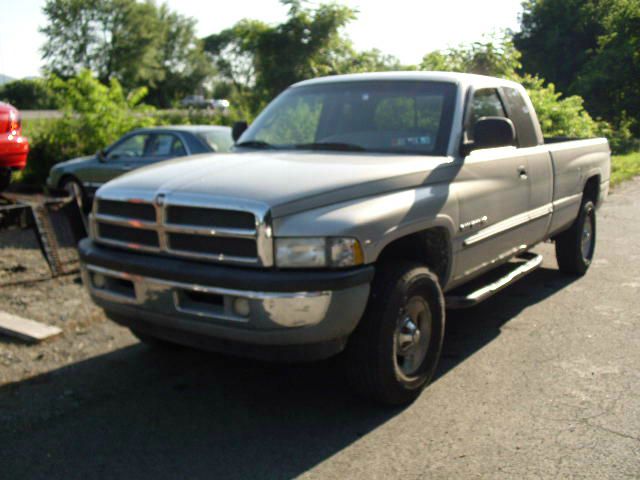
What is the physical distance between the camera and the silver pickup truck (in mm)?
3547

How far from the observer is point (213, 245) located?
3715 millimetres

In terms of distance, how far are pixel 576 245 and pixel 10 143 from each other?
18.4 feet

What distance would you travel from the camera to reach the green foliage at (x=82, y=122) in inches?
576

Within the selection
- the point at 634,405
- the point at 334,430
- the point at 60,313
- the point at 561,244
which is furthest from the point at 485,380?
the point at 60,313

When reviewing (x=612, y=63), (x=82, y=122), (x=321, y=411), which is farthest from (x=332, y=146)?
(x=612, y=63)

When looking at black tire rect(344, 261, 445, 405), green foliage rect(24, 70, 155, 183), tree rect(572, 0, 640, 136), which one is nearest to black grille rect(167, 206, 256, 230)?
black tire rect(344, 261, 445, 405)

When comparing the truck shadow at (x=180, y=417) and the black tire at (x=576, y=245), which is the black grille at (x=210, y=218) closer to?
the truck shadow at (x=180, y=417)

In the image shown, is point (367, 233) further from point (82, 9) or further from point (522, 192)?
point (82, 9)

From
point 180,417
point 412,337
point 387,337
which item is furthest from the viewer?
point 412,337

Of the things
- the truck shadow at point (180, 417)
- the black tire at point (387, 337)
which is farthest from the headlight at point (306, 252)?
the truck shadow at point (180, 417)

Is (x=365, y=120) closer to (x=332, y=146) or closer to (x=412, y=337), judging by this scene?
(x=332, y=146)

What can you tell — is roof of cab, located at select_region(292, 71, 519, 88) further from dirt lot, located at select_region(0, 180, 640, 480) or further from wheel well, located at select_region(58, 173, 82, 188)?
wheel well, located at select_region(58, 173, 82, 188)

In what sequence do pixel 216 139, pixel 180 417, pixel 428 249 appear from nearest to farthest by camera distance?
pixel 180 417 < pixel 428 249 < pixel 216 139

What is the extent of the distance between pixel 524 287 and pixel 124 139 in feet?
22.7
